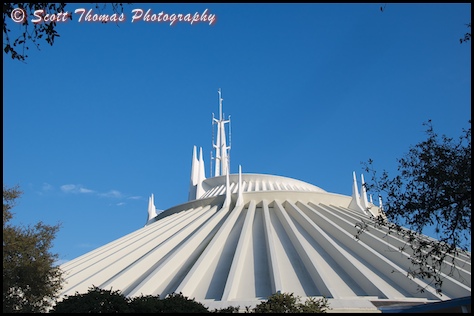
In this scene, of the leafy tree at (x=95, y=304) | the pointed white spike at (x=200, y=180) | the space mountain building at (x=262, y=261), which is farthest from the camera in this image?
the pointed white spike at (x=200, y=180)

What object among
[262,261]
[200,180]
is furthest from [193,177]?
[262,261]

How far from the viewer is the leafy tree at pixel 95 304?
10953 mm

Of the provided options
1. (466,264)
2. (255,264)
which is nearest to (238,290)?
(255,264)

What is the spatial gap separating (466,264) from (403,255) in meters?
2.28

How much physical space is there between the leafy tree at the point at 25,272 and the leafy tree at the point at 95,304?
2.05m

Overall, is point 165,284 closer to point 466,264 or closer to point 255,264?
point 255,264

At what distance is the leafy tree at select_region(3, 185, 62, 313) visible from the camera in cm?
1287

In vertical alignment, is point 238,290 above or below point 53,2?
below

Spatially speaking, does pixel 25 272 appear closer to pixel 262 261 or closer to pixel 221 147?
pixel 262 261

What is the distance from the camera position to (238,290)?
14.5 metres

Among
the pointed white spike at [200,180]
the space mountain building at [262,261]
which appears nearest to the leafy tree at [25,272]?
the space mountain building at [262,261]

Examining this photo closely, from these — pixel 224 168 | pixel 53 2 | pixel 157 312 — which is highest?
pixel 224 168

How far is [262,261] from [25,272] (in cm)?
763

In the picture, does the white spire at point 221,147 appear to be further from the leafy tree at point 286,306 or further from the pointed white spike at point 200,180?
the leafy tree at point 286,306
